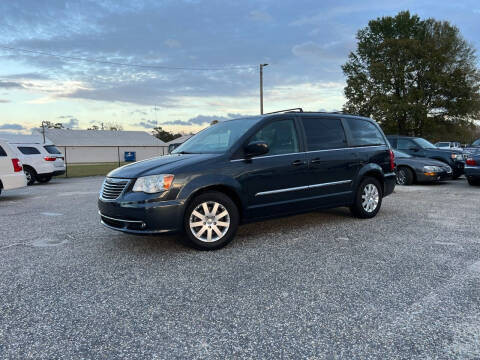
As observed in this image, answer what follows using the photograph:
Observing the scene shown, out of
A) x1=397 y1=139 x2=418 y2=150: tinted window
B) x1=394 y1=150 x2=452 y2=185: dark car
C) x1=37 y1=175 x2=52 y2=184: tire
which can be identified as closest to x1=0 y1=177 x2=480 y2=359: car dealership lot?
x1=394 y1=150 x2=452 y2=185: dark car

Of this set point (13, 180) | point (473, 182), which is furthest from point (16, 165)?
point (473, 182)

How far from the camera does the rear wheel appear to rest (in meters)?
12.1

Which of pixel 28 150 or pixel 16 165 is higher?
pixel 28 150

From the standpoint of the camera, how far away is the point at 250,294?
336cm

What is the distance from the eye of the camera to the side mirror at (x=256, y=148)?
4.82 m

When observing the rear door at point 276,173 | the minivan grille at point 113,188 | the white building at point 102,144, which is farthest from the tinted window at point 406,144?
the white building at point 102,144

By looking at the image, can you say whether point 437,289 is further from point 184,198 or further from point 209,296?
point 184,198

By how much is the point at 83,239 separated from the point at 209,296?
2.92 meters

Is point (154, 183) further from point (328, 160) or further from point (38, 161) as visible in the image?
point (38, 161)

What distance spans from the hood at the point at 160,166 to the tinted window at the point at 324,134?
1642 mm

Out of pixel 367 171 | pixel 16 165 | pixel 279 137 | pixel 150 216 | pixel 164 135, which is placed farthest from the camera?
pixel 164 135

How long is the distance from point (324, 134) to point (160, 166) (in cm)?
269

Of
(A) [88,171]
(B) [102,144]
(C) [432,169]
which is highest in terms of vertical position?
(B) [102,144]

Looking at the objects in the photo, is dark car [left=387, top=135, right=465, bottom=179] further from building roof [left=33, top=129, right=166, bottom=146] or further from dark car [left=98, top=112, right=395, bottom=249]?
building roof [left=33, top=129, right=166, bottom=146]
